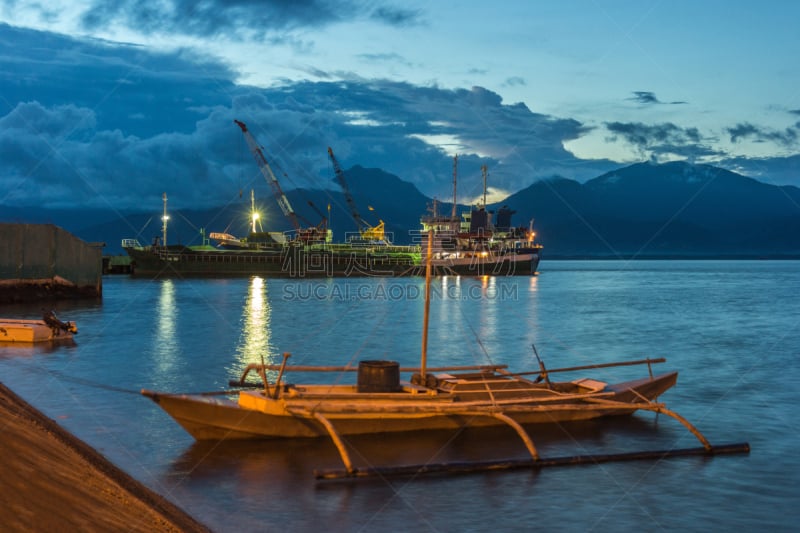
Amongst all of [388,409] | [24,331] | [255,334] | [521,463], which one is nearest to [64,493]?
[388,409]

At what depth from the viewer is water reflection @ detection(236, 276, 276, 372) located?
34500mm

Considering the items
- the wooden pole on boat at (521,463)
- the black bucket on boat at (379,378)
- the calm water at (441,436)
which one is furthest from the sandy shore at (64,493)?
the black bucket on boat at (379,378)

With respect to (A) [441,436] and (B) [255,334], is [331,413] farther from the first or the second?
(B) [255,334]

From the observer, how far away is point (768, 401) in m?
25.6

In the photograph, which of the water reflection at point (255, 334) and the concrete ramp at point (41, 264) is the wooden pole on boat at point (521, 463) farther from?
the concrete ramp at point (41, 264)

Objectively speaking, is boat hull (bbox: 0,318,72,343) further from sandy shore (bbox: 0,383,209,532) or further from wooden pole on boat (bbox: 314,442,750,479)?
wooden pole on boat (bbox: 314,442,750,479)

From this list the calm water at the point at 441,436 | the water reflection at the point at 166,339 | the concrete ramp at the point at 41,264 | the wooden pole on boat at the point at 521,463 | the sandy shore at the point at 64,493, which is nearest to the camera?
the sandy shore at the point at 64,493

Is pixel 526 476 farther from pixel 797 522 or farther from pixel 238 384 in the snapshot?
pixel 238 384

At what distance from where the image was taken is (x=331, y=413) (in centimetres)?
1683

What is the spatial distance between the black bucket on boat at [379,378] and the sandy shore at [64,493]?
19.6 feet

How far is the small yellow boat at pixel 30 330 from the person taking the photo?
110ft

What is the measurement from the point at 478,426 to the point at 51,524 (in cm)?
1253

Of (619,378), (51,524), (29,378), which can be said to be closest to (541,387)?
(619,378)

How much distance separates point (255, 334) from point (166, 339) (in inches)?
212
